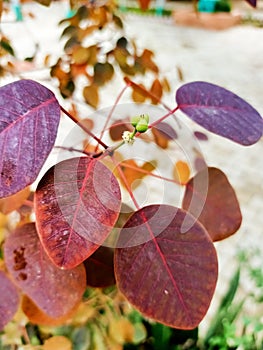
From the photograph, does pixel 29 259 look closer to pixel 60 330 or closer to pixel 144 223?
pixel 144 223

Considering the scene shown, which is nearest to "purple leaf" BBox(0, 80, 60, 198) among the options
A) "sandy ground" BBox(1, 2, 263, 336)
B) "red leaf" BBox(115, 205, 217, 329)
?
"red leaf" BBox(115, 205, 217, 329)

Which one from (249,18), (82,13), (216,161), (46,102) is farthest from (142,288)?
(249,18)

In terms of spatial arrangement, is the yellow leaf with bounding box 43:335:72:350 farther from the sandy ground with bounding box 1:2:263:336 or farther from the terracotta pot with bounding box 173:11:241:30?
the terracotta pot with bounding box 173:11:241:30

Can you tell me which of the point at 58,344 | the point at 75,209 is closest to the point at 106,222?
the point at 75,209

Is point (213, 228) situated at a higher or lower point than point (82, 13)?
lower

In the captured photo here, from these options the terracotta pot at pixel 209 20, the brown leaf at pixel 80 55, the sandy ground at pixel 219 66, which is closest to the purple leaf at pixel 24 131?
the brown leaf at pixel 80 55

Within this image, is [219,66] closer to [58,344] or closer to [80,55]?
[80,55]
